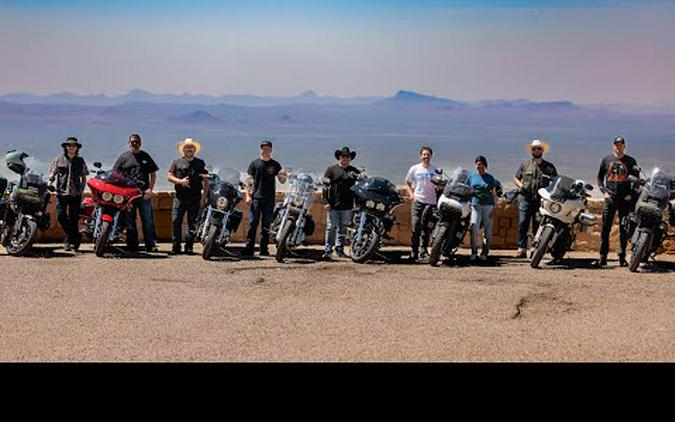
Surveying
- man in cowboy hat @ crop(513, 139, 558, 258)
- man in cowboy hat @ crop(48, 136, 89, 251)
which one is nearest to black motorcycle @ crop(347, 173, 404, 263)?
man in cowboy hat @ crop(513, 139, 558, 258)

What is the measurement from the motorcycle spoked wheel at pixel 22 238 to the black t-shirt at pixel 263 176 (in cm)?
269

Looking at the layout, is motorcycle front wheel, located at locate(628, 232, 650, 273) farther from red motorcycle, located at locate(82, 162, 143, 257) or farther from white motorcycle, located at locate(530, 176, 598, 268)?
red motorcycle, located at locate(82, 162, 143, 257)

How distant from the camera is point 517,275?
10.6 m

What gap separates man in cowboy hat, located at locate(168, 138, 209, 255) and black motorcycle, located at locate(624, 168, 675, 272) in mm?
5221

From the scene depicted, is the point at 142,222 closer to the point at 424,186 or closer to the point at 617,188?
the point at 424,186

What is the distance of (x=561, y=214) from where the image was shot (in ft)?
37.5

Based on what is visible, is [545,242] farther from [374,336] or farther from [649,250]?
[374,336]

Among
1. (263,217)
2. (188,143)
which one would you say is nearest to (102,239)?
(188,143)

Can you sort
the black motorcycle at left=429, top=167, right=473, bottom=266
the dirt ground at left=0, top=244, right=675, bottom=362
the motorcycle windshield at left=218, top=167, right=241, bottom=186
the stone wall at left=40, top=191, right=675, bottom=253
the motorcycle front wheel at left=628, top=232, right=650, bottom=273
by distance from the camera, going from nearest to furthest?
the dirt ground at left=0, top=244, right=675, bottom=362 → the motorcycle front wheel at left=628, top=232, right=650, bottom=273 → the black motorcycle at left=429, top=167, right=473, bottom=266 → the motorcycle windshield at left=218, top=167, right=241, bottom=186 → the stone wall at left=40, top=191, right=675, bottom=253

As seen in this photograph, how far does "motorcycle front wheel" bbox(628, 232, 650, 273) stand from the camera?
1096 cm

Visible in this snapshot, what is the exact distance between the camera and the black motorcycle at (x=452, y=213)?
37.2ft

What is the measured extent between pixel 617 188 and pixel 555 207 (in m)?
0.80
